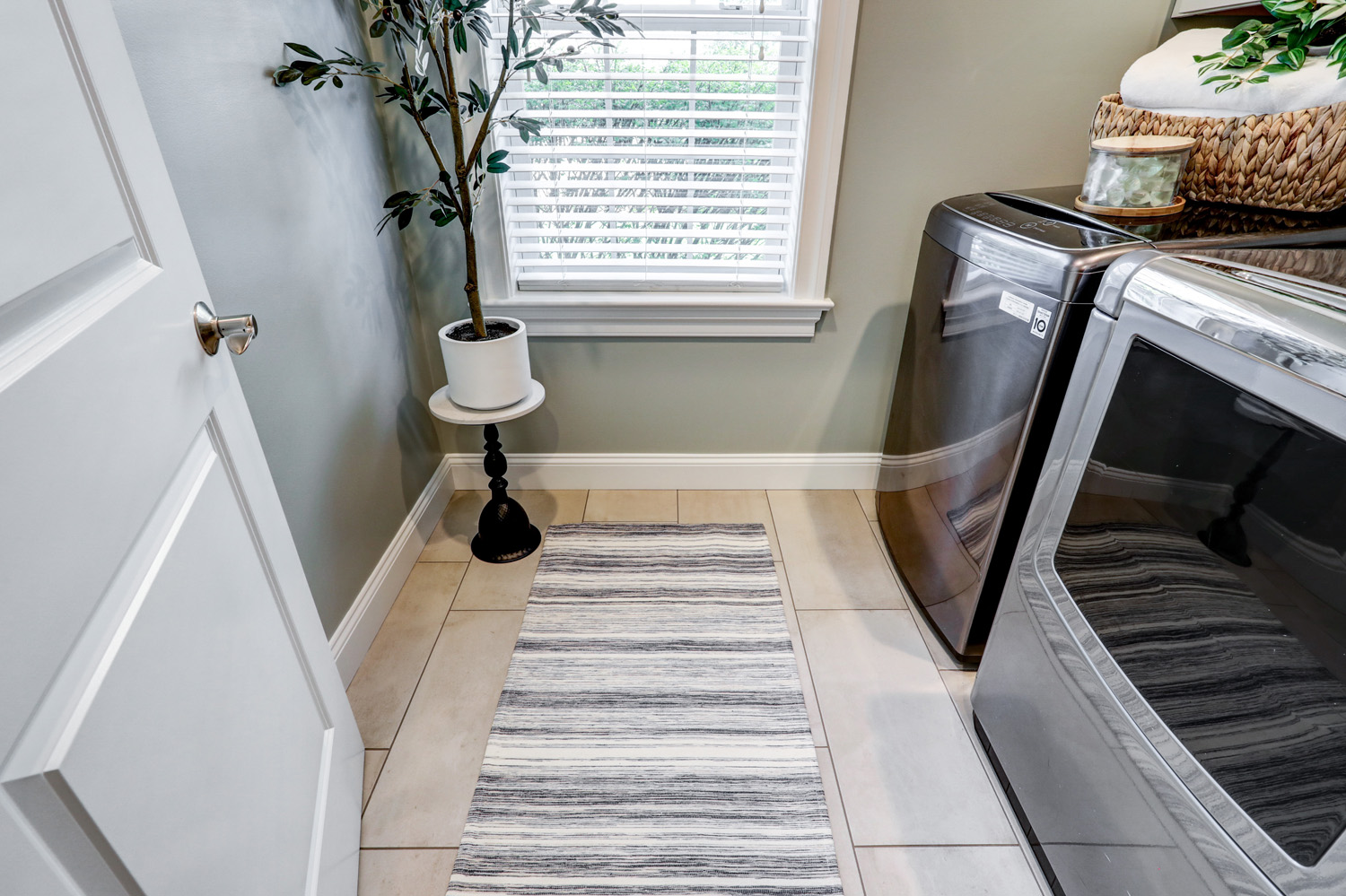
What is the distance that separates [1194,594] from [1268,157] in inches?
34.3

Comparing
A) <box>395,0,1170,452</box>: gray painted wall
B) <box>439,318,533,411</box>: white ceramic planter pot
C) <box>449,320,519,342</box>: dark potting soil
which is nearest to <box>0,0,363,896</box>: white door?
<box>439,318,533,411</box>: white ceramic planter pot

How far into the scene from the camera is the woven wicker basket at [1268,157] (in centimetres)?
117

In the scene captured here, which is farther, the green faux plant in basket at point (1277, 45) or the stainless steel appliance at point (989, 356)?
the stainless steel appliance at point (989, 356)

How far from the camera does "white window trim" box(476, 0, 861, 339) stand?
189 centimetres

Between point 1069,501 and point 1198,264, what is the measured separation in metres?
0.38

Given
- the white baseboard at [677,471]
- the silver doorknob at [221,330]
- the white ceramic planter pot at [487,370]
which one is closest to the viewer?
the silver doorknob at [221,330]

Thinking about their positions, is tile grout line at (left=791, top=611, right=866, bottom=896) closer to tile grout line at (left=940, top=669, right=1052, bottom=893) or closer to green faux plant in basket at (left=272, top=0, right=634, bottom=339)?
tile grout line at (left=940, top=669, right=1052, bottom=893)

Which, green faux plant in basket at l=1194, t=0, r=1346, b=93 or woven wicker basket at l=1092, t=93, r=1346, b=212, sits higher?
green faux plant in basket at l=1194, t=0, r=1346, b=93

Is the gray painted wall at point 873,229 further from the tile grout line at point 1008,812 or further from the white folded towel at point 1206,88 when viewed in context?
the tile grout line at point 1008,812

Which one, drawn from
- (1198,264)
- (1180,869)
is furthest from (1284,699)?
(1198,264)

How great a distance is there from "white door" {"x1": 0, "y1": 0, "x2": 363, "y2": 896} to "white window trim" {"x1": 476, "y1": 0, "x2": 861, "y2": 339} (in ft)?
3.58

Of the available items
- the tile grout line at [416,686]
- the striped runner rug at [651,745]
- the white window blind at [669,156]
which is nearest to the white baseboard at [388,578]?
the tile grout line at [416,686]

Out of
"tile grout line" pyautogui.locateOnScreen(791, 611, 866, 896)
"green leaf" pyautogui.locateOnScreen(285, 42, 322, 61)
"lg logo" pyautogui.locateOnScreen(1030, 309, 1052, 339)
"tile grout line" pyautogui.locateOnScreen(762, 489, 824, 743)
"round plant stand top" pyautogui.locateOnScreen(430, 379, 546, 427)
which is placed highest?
"green leaf" pyautogui.locateOnScreen(285, 42, 322, 61)

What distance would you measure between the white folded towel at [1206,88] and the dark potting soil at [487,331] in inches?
57.5
